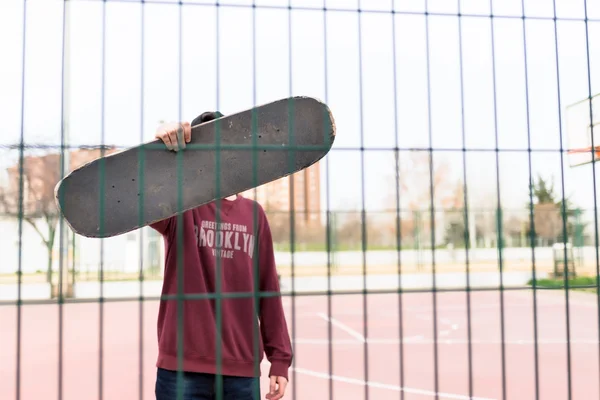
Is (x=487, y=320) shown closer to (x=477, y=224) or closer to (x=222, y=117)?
(x=477, y=224)

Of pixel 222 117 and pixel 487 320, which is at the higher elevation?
pixel 222 117

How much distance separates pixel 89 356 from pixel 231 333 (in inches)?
246

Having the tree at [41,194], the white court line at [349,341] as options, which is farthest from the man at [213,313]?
the white court line at [349,341]

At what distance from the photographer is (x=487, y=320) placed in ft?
35.5

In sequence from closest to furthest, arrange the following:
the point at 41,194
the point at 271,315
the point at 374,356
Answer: the point at 271,315, the point at 41,194, the point at 374,356

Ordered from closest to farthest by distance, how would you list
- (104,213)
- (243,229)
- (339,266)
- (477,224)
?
(104,213) < (243,229) < (477,224) < (339,266)

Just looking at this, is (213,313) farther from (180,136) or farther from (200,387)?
(180,136)

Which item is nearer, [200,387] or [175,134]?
[175,134]

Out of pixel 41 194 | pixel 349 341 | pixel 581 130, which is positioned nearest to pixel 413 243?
pixel 349 341

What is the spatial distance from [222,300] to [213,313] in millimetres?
54

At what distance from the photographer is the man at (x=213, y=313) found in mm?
1723

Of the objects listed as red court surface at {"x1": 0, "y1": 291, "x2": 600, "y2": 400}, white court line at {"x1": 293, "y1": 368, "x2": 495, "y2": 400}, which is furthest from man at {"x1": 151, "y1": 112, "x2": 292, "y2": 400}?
white court line at {"x1": 293, "y1": 368, "x2": 495, "y2": 400}

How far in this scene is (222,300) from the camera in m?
1.78

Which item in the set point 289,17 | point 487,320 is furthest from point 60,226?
point 487,320
